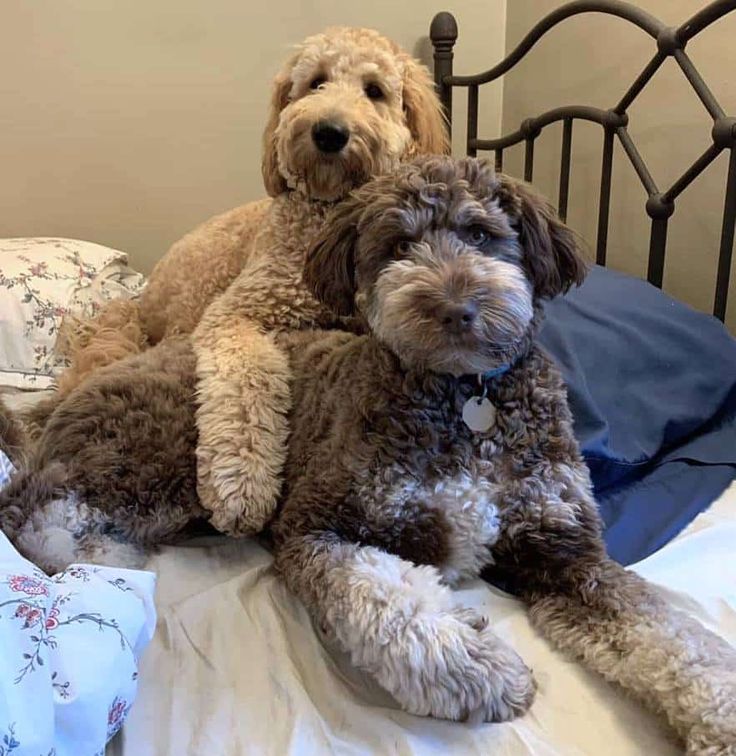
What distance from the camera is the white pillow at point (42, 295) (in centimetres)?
227

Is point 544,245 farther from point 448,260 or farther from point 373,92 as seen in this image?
point 373,92

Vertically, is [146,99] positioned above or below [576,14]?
below

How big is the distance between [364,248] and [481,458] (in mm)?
353

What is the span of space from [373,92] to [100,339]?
35.5 inches

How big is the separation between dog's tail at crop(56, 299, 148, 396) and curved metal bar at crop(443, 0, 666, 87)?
3.93ft

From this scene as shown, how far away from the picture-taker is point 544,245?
1255mm

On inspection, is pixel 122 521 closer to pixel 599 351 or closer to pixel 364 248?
pixel 364 248

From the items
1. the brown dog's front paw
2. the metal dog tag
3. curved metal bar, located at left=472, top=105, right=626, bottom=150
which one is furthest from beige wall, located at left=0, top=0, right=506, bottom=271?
the brown dog's front paw

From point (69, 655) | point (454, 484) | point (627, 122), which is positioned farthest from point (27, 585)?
point (627, 122)

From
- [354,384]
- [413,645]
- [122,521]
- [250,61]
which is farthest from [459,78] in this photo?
[413,645]

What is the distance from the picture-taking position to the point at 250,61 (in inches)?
107

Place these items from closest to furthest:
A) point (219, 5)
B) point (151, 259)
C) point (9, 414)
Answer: point (9, 414)
point (219, 5)
point (151, 259)

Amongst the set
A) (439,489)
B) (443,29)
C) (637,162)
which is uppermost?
(443,29)

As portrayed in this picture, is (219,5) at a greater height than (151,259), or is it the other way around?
(219,5)
